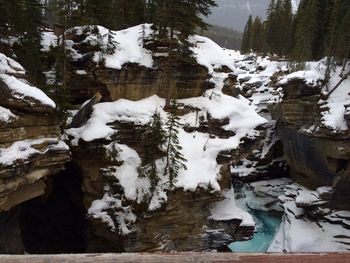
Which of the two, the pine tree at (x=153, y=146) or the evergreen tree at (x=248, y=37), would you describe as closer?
the pine tree at (x=153, y=146)

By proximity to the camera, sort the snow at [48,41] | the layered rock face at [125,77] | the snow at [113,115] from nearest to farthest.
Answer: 1. the snow at [113,115]
2. the layered rock face at [125,77]
3. the snow at [48,41]

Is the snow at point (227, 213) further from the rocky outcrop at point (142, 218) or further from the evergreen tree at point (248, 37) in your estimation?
the evergreen tree at point (248, 37)

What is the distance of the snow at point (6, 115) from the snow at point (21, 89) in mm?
748

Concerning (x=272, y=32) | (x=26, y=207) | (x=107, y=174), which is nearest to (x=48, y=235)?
(x=26, y=207)

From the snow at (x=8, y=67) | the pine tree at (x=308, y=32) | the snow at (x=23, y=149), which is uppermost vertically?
the pine tree at (x=308, y=32)

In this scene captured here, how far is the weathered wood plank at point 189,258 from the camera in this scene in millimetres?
1790

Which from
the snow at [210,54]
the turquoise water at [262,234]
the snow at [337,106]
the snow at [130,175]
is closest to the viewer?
the snow at [130,175]

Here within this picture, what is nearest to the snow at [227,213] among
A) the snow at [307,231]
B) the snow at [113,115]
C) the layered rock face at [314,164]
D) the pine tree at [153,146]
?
the pine tree at [153,146]

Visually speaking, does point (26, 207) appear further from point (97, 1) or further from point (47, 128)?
point (97, 1)

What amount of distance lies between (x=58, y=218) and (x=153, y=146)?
8908 millimetres

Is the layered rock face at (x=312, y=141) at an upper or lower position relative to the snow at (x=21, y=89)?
lower

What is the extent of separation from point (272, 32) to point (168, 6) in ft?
161

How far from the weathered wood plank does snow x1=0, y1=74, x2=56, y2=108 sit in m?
13.9

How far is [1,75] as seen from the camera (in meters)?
14.1
